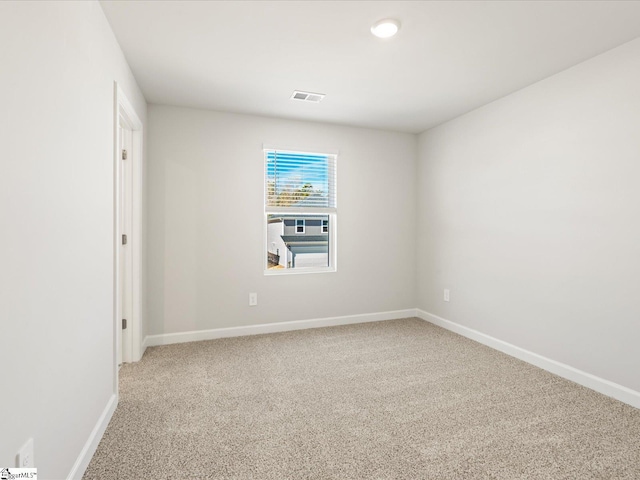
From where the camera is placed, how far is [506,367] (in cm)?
287

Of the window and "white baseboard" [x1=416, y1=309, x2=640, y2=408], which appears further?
the window

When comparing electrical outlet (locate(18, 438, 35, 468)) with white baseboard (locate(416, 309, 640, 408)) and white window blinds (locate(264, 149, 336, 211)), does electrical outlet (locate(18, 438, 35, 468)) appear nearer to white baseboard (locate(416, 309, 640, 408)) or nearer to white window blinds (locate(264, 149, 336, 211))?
white window blinds (locate(264, 149, 336, 211))

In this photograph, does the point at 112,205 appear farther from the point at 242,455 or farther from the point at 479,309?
the point at 479,309

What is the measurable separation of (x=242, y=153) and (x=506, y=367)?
127 inches

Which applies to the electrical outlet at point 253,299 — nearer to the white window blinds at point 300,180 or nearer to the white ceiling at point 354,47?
the white window blinds at point 300,180

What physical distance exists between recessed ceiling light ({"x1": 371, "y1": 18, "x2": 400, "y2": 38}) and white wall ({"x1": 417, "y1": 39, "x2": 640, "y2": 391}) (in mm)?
1547

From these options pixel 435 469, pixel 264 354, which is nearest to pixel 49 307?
pixel 435 469

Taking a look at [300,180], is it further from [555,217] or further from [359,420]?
[359,420]

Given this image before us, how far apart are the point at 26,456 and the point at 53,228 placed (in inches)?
31.1

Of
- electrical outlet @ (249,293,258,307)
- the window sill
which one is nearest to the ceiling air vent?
the window sill

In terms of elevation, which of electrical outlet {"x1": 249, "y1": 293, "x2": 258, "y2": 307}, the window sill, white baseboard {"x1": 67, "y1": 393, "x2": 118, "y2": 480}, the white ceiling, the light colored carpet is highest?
the white ceiling

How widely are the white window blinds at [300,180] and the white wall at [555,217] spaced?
137cm

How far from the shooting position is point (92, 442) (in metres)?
1.76

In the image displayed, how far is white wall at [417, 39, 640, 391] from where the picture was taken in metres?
2.33
